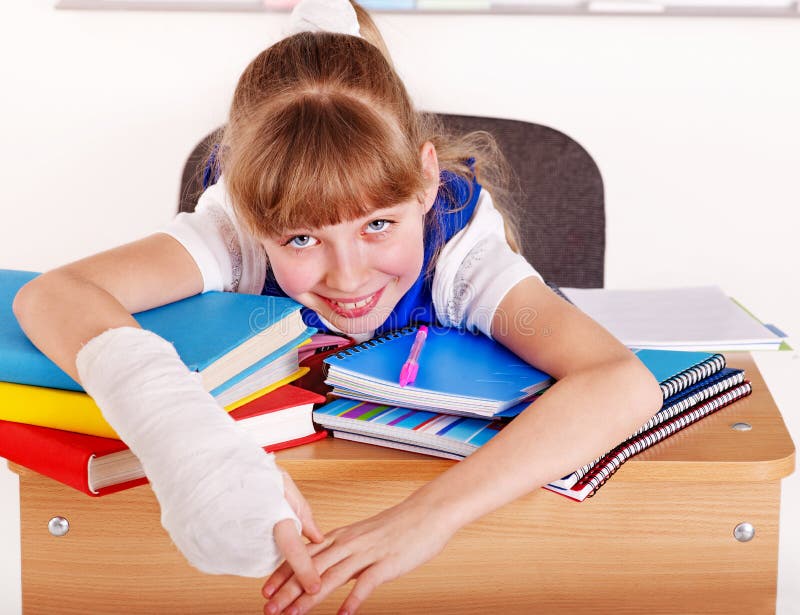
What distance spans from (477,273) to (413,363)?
255 mm

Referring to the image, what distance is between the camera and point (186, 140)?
2.67 meters

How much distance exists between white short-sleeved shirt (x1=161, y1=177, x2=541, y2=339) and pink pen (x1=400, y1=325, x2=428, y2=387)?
84 millimetres

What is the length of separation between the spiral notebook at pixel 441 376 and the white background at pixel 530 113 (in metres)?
1.62

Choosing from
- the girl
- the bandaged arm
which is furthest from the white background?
the bandaged arm

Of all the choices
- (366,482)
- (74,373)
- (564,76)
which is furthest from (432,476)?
(564,76)

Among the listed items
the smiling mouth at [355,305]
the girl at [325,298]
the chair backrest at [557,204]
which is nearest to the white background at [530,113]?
the chair backrest at [557,204]

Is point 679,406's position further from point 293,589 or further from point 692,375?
point 293,589

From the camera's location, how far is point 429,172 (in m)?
1.22

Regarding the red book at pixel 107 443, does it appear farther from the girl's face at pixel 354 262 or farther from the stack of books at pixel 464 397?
the girl's face at pixel 354 262

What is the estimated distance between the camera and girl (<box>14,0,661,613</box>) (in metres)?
0.75

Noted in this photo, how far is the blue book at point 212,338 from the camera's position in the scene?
90 centimetres

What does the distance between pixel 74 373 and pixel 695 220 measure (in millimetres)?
2145

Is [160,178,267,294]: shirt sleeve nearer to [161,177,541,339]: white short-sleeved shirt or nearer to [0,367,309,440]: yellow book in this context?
[161,177,541,339]: white short-sleeved shirt

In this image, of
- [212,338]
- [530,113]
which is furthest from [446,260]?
[530,113]
